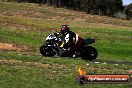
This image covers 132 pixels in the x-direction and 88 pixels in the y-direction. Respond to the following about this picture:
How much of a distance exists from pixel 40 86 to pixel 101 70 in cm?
443

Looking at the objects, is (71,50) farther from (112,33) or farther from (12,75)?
(112,33)

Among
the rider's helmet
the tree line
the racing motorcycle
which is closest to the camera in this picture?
the rider's helmet

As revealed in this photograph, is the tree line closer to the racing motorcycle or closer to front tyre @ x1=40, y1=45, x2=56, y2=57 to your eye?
the racing motorcycle

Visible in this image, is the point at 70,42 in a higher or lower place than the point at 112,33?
higher

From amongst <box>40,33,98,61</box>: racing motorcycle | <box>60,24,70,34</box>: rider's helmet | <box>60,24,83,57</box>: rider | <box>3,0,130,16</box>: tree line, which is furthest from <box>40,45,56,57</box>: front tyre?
<box>3,0,130,16</box>: tree line

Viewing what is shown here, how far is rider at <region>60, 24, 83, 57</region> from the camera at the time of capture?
22016 mm

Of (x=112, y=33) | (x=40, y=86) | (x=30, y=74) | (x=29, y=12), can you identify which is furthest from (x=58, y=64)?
(x=29, y=12)

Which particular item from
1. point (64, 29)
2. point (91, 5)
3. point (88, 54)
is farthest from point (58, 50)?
point (91, 5)

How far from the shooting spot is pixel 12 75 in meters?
14.8

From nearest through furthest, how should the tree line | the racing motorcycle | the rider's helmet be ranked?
the rider's helmet, the racing motorcycle, the tree line

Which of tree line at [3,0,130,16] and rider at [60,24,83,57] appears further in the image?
tree line at [3,0,130,16]

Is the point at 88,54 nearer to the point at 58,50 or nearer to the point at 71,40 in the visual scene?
the point at 71,40

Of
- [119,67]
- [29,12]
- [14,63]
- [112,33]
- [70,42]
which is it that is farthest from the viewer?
[29,12]

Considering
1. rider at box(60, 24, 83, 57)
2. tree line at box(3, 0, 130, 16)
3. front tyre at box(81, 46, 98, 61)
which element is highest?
rider at box(60, 24, 83, 57)
